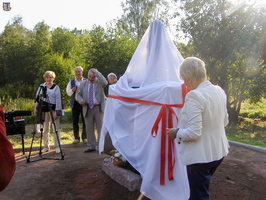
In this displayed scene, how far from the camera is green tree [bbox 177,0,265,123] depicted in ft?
35.8

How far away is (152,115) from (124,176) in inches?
44.7

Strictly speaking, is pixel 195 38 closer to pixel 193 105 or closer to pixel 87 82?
pixel 87 82

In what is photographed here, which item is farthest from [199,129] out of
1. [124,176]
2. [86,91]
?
[86,91]

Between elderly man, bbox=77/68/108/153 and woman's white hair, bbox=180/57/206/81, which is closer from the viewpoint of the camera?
woman's white hair, bbox=180/57/206/81

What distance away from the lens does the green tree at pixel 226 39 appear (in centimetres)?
1091

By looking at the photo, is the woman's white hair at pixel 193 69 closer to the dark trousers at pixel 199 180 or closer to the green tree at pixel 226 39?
the dark trousers at pixel 199 180

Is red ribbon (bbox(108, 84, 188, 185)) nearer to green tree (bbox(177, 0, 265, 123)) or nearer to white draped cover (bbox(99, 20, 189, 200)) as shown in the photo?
white draped cover (bbox(99, 20, 189, 200))

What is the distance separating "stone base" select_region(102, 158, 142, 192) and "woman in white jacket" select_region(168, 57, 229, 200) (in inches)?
58.7

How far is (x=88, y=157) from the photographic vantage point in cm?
552

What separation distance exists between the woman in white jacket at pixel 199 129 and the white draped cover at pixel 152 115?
0.73m

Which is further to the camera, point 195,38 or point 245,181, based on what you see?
point 195,38

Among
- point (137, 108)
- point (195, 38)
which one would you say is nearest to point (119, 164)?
point (137, 108)

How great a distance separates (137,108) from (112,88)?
2.99 ft

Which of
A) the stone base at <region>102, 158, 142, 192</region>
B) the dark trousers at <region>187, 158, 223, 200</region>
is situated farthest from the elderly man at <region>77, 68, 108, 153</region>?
the dark trousers at <region>187, 158, 223, 200</region>
